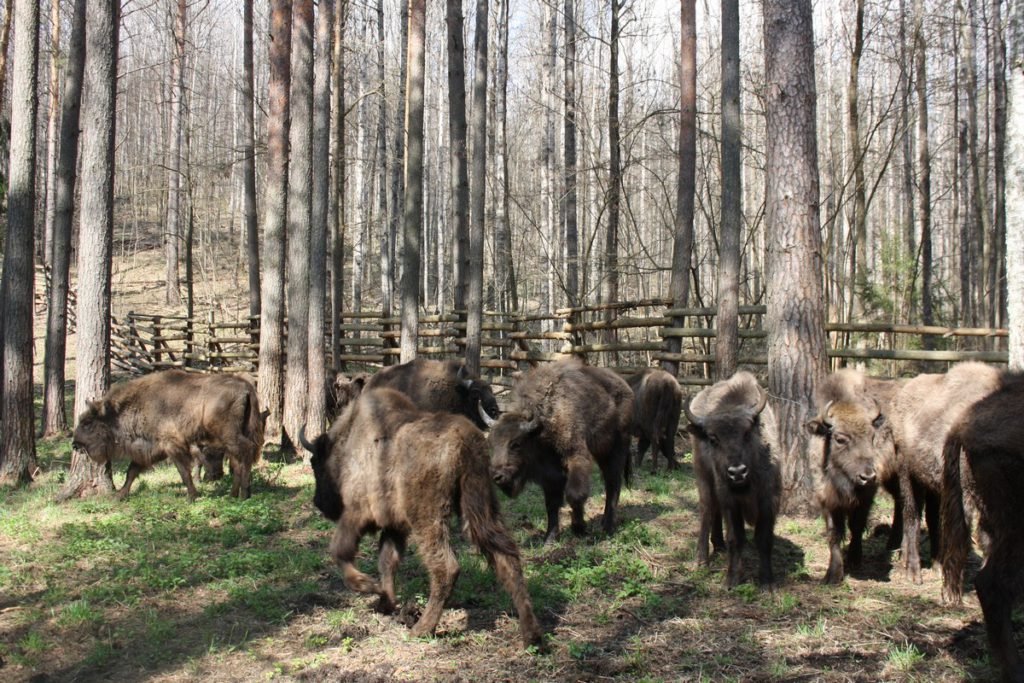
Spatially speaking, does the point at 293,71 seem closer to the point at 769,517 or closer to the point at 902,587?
the point at 769,517

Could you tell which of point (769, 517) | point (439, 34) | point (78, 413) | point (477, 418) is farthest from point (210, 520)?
point (439, 34)

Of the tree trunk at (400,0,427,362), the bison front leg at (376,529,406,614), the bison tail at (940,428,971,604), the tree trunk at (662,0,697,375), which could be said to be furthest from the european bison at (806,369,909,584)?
the tree trunk at (662,0,697,375)

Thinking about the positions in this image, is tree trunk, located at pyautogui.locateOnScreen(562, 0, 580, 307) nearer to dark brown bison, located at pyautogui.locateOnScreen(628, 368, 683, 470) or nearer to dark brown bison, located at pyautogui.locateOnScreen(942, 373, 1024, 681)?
dark brown bison, located at pyautogui.locateOnScreen(628, 368, 683, 470)

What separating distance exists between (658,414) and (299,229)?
19.7 ft

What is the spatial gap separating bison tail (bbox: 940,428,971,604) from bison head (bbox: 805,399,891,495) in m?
1.06

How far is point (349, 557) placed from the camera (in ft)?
20.0

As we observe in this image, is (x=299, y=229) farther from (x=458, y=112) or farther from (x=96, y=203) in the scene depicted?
(x=458, y=112)

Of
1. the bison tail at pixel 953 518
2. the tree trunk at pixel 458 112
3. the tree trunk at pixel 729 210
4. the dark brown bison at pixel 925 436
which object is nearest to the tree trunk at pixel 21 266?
the tree trunk at pixel 458 112

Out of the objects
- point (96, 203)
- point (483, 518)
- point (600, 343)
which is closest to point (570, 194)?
point (600, 343)

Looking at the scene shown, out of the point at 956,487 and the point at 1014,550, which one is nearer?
the point at 1014,550

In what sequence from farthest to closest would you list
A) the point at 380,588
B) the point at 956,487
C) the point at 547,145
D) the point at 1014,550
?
1. the point at 547,145
2. the point at 380,588
3. the point at 956,487
4. the point at 1014,550

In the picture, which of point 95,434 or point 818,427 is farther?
point 95,434

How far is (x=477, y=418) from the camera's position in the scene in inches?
421

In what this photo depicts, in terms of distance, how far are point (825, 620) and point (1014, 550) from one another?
4.76 ft
